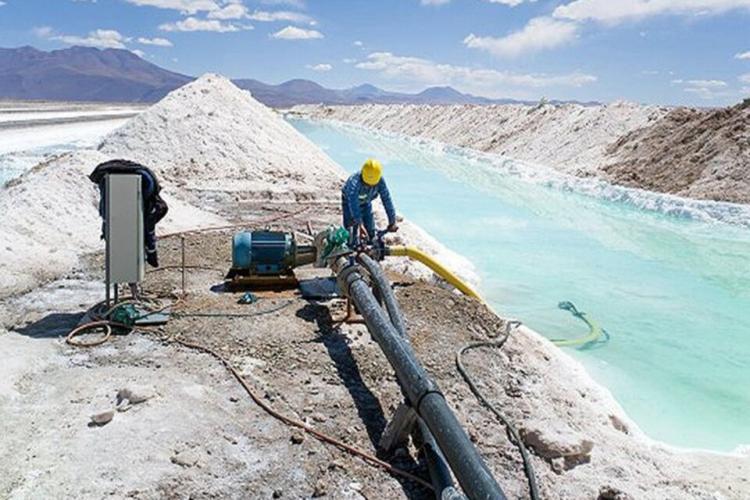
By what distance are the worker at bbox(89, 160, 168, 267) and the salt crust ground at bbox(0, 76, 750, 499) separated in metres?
0.86

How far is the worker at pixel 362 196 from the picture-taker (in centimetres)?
754

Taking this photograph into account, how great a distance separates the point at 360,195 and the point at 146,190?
262 centimetres

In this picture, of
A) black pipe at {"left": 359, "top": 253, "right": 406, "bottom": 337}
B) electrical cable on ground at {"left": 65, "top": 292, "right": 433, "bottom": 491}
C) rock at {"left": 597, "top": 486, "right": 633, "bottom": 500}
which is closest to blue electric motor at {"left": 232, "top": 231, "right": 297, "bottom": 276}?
electrical cable on ground at {"left": 65, "top": 292, "right": 433, "bottom": 491}

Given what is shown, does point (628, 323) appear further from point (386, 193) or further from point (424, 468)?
point (424, 468)

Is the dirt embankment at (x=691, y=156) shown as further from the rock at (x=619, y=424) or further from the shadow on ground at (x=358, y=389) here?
the shadow on ground at (x=358, y=389)

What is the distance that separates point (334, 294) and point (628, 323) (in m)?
5.49

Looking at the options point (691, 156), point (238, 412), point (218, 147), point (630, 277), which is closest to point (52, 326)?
point (238, 412)

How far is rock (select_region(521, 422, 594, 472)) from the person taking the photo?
452 centimetres

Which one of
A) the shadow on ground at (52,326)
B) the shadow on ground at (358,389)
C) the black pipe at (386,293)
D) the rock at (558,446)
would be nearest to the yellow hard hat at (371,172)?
the black pipe at (386,293)

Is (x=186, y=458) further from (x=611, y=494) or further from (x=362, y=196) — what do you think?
(x=362, y=196)

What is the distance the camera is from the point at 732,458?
19.0ft

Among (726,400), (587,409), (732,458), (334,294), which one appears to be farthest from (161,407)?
(726,400)

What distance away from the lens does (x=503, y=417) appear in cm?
474

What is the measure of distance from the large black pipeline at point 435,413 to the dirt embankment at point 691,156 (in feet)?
65.1
